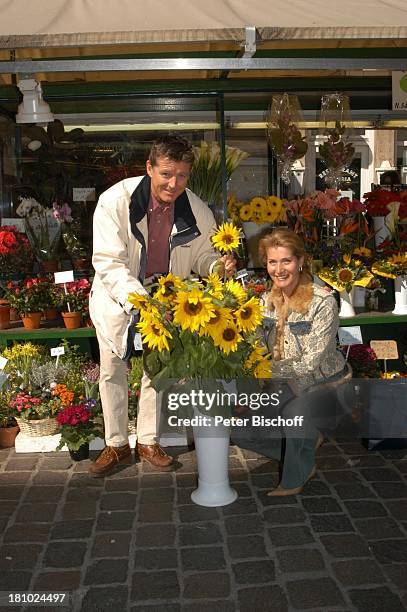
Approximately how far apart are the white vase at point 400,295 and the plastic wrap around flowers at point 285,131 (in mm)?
1250

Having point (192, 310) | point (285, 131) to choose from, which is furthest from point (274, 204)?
point (192, 310)

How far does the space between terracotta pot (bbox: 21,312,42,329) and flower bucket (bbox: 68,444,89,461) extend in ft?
3.42

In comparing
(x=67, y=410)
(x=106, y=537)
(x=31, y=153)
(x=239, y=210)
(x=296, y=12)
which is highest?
(x=296, y=12)

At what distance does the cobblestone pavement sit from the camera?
298cm

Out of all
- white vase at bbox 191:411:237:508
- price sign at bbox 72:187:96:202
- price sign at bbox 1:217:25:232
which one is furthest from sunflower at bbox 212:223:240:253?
price sign at bbox 1:217:25:232

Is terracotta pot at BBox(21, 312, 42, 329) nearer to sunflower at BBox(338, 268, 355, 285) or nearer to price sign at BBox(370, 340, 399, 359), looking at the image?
sunflower at BBox(338, 268, 355, 285)

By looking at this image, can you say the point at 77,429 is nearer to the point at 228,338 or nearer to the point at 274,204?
the point at 228,338

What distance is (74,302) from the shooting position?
5070mm

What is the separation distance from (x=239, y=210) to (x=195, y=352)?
217cm

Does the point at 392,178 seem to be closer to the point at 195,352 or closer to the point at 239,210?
the point at 239,210

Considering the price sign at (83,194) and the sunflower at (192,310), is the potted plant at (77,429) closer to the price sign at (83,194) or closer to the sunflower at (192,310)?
the sunflower at (192,310)

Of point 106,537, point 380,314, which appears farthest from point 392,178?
point 106,537

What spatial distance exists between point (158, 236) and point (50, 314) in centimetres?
141

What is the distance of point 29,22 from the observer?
11.3 ft
